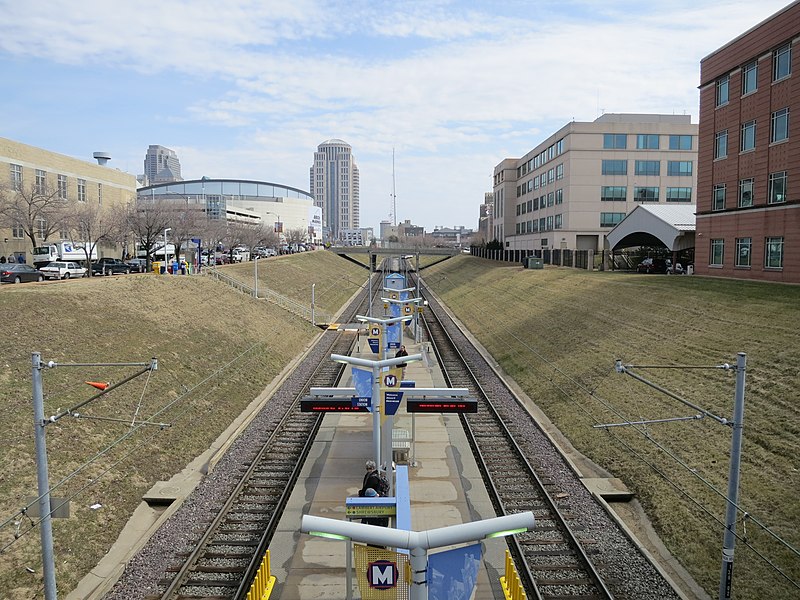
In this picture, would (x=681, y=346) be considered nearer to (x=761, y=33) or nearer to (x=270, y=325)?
(x=761, y=33)

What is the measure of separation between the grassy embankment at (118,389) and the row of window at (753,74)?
104 feet

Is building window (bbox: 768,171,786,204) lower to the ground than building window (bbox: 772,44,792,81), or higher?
lower

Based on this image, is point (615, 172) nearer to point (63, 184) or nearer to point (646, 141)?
point (646, 141)

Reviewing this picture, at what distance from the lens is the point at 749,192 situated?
3578cm

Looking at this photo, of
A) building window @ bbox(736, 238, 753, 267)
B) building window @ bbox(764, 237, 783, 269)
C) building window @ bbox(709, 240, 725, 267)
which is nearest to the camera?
building window @ bbox(764, 237, 783, 269)

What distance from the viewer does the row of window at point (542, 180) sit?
256 ft

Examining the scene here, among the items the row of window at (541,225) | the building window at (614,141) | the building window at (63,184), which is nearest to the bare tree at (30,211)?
the building window at (63,184)

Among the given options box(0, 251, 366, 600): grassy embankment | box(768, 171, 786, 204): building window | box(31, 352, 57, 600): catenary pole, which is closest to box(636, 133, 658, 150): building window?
box(768, 171, 786, 204): building window

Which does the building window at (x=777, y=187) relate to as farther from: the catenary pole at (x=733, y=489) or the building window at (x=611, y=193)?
the building window at (x=611, y=193)

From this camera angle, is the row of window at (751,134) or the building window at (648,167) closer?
the row of window at (751,134)

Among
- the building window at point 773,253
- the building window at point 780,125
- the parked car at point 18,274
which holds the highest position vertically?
the building window at point 780,125

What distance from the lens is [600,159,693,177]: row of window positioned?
239 ft

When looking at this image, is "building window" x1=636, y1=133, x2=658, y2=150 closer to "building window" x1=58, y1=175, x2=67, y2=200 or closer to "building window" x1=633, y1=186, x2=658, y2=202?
"building window" x1=633, y1=186, x2=658, y2=202

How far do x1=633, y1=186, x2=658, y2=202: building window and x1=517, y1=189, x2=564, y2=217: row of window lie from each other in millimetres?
8566
